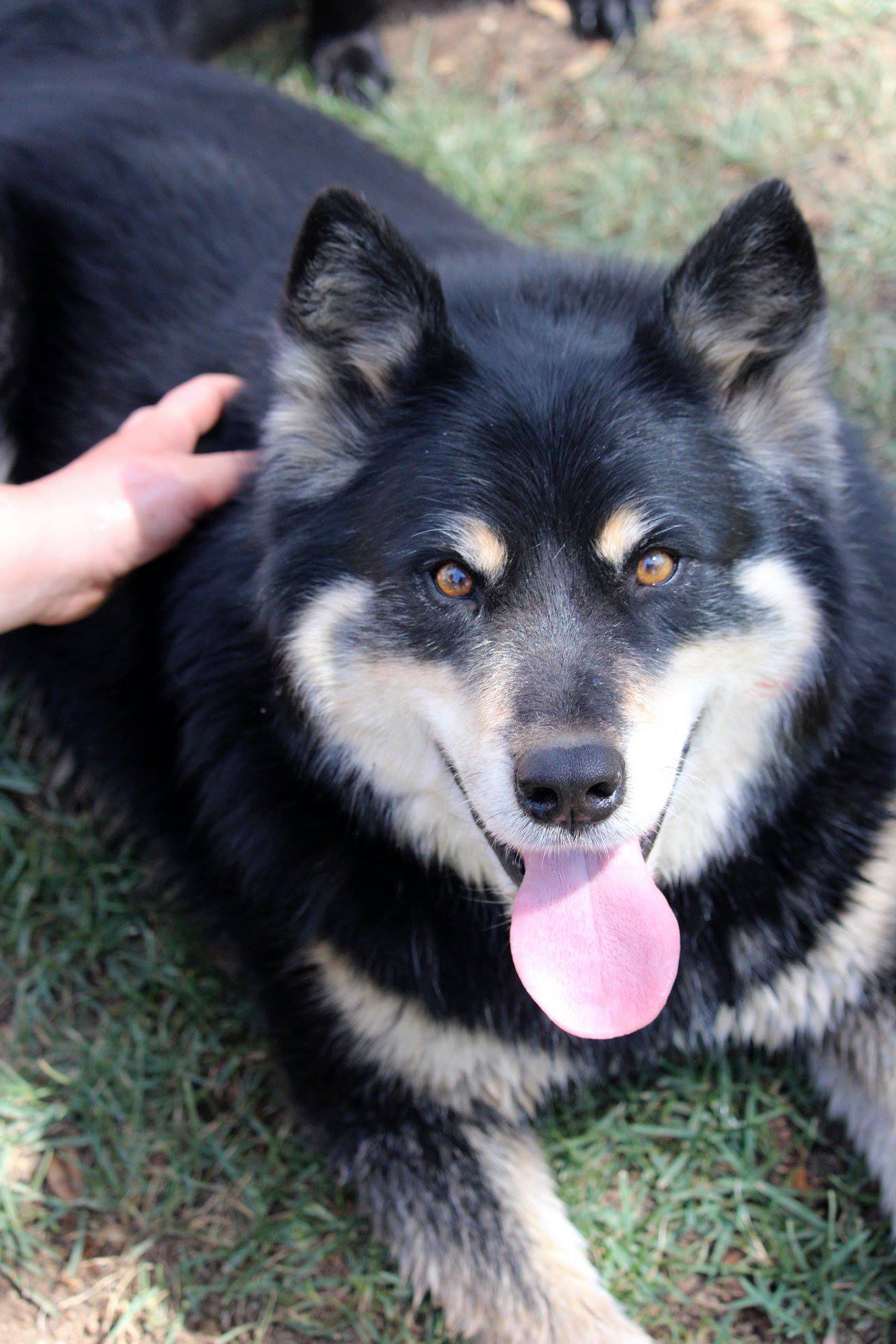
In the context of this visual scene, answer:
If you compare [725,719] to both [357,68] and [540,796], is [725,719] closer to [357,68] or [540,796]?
[540,796]

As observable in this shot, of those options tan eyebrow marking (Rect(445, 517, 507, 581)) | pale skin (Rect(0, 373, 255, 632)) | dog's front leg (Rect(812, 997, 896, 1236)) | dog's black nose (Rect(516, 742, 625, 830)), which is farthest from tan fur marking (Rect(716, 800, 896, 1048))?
pale skin (Rect(0, 373, 255, 632))

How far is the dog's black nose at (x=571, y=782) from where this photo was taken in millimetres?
2098

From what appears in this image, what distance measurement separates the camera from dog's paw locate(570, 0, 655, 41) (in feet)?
16.9

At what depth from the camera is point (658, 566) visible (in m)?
2.29

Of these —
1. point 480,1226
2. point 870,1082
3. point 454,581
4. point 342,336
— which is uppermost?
point 342,336

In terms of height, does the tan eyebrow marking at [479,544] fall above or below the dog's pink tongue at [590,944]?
above

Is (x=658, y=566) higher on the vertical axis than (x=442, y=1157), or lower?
higher

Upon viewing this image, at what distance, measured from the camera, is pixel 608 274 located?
9.12 feet

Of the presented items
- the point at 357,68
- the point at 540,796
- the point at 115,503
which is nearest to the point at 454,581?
the point at 540,796

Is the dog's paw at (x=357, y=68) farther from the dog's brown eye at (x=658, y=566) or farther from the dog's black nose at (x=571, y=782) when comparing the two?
the dog's black nose at (x=571, y=782)

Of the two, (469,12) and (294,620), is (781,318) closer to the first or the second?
(294,620)

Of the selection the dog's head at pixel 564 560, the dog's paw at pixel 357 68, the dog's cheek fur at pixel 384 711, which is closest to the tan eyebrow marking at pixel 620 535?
the dog's head at pixel 564 560

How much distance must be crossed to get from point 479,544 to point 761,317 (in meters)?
0.71

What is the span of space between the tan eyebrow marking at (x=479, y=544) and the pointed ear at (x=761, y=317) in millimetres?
541
